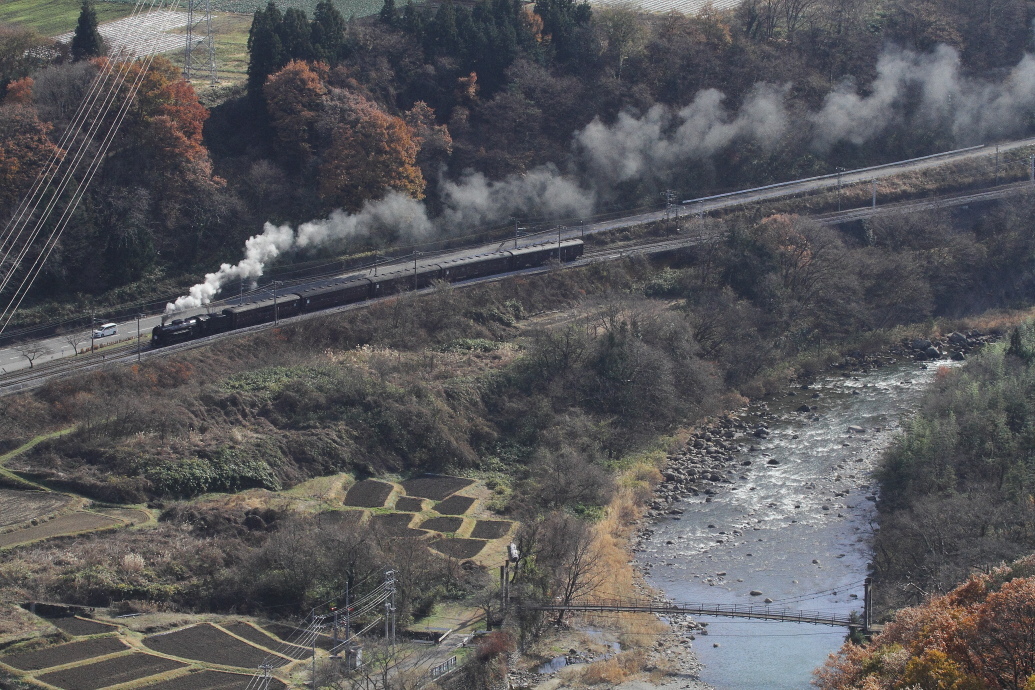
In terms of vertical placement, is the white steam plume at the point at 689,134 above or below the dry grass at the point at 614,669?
above

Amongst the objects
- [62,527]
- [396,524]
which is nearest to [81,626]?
[62,527]

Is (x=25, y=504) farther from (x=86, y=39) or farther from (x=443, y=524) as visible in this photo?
(x=86, y=39)

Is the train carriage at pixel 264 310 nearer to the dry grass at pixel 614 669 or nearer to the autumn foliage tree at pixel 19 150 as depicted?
the autumn foliage tree at pixel 19 150

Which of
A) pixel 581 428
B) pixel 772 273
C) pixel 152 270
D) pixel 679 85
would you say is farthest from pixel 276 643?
pixel 679 85

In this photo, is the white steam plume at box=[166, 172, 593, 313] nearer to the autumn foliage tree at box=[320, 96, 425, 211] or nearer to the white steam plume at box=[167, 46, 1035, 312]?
the white steam plume at box=[167, 46, 1035, 312]

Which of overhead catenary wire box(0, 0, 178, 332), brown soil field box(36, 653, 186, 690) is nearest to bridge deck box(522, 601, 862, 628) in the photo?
brown soil field box(36, 653, 186, 690)

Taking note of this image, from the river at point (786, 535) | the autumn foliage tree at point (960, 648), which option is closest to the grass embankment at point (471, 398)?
the river at point (786, 535)
